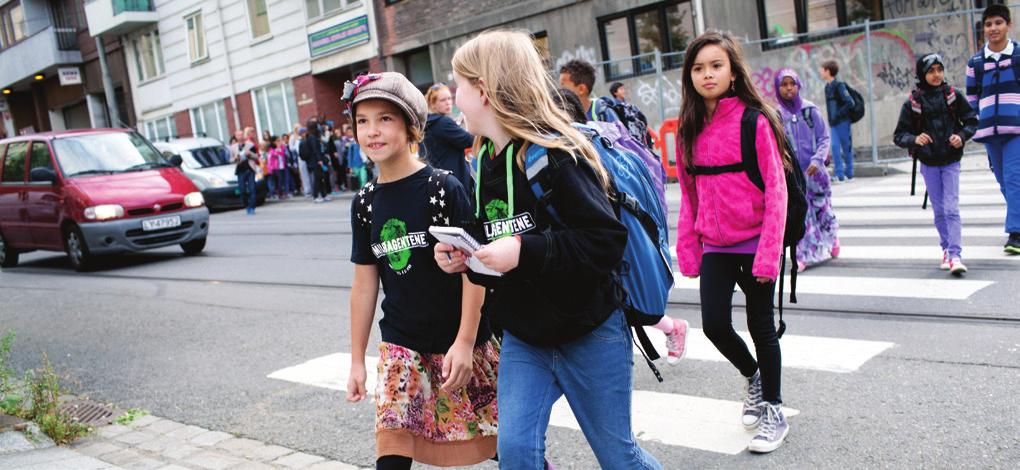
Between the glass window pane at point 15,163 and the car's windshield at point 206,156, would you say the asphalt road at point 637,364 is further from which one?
the car's windshield at point 206,156

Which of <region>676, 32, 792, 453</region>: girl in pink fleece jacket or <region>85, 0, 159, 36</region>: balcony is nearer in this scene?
<region>676, 32, 792, 453</region>: girl in pink fleece jacket

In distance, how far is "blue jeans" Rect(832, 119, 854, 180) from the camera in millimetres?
13960

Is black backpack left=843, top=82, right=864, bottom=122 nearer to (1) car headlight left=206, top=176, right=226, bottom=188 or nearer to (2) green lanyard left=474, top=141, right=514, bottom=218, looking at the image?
(2) green lanyard left=474, top=141, right=514, bottom=218

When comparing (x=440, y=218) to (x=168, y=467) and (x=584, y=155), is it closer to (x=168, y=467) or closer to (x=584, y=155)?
(x=584, y=155)

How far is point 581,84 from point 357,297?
3463 mm

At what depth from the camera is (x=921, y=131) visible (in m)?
7.20

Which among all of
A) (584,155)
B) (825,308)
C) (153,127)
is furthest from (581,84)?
(153,127)

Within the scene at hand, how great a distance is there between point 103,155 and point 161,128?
2668 cm

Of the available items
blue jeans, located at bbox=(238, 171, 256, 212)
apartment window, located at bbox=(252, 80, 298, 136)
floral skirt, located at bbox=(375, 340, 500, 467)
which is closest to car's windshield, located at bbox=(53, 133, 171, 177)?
A: blue jeans, located at bbox=(238, 171, 256, 212)

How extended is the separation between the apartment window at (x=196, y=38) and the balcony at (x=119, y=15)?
101 inches

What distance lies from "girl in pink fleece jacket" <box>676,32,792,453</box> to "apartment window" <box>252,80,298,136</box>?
2685cm

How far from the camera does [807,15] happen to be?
55.2ft

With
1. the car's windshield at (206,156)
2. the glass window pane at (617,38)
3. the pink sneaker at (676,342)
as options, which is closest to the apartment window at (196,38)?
the car's windshield at (206,156)

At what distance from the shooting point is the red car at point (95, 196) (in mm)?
12008
